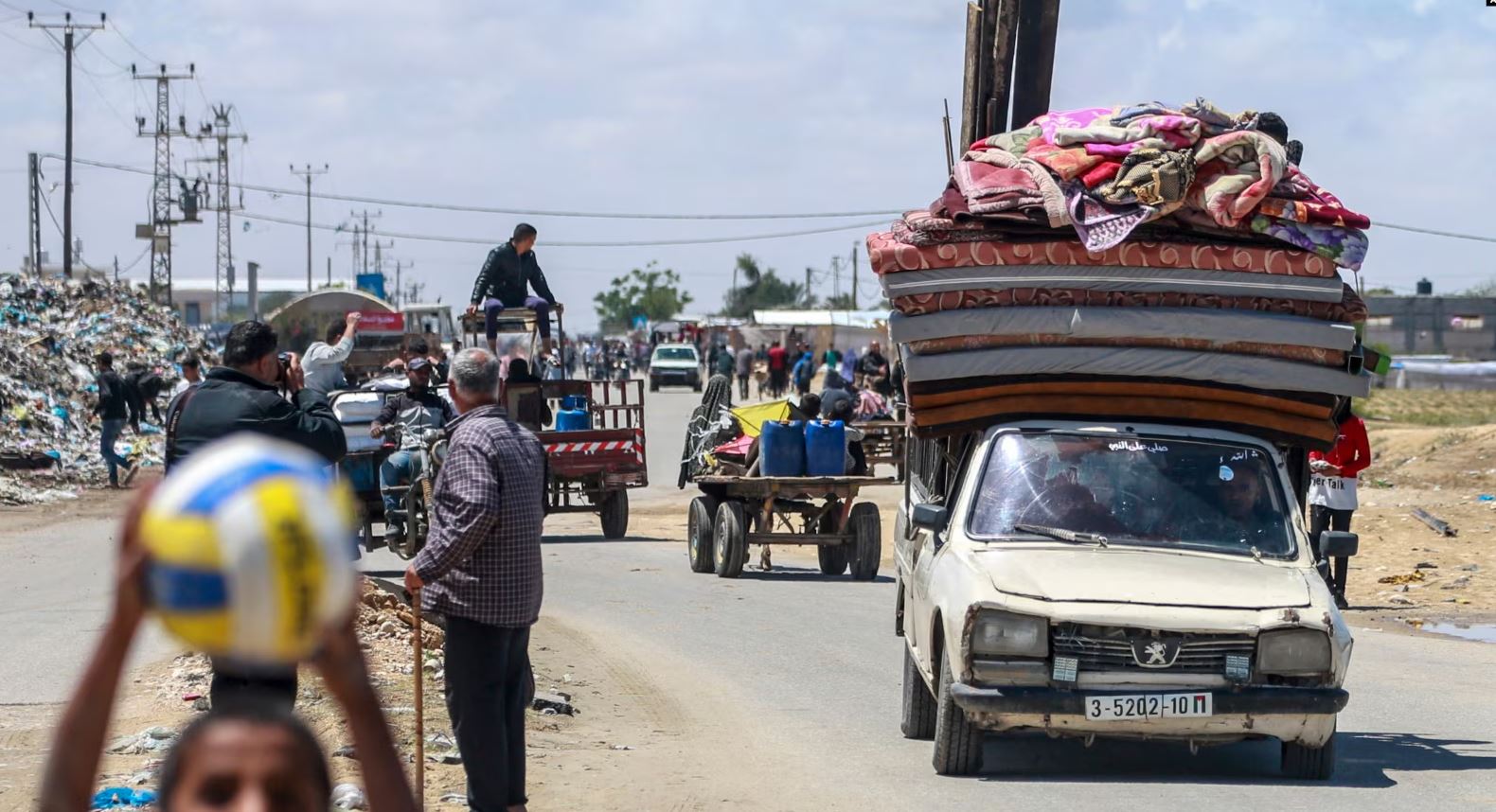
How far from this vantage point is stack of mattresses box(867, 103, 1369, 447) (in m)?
9.13

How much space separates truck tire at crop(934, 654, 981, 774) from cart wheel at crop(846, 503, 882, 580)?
8.33m

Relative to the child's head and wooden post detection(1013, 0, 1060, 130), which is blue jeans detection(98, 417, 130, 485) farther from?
the child's head

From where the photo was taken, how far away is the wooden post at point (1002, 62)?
12188 mm

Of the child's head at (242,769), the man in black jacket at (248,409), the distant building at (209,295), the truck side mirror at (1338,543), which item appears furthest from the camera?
the distant building at (209,295)

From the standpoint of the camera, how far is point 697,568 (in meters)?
17.1

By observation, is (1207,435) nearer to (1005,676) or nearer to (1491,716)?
(1005,676)

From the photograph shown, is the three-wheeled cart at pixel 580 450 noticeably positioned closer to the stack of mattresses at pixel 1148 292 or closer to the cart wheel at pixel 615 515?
the cart wheel at pixel 615 515

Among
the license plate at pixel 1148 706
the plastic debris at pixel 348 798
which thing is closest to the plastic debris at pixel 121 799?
the plastic debris at pixel 348 798

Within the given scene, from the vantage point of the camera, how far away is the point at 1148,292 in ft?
A: 30.1

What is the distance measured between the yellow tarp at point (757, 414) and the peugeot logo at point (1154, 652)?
40.4 feet

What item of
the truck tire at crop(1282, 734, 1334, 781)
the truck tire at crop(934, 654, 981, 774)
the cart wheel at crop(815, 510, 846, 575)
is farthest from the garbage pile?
the truck tire at crop(1282, 734, 1334, 781)

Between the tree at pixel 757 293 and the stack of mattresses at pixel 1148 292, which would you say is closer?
the stack of mattresses at pixel 1148 292

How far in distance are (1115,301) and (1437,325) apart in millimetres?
86053

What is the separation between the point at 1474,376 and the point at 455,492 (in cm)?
5632
